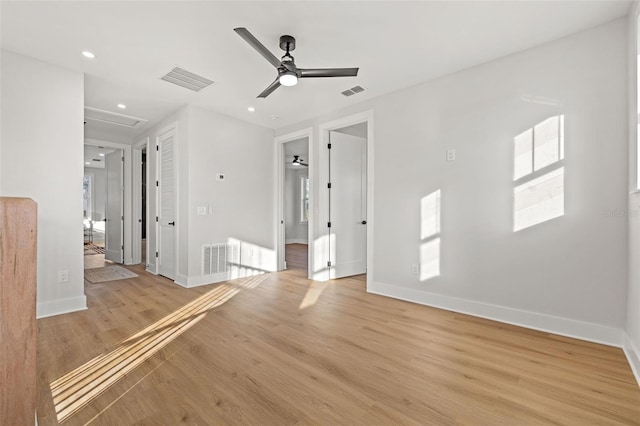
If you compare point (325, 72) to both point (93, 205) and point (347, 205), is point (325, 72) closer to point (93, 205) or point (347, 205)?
point (347, 205)

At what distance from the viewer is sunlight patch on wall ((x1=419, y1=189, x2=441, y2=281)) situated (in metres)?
3.47

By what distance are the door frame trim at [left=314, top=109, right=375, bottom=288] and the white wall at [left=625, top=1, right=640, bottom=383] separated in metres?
2.46

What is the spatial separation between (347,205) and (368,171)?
1.03 m

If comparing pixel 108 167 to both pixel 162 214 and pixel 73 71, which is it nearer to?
pixel 162 214

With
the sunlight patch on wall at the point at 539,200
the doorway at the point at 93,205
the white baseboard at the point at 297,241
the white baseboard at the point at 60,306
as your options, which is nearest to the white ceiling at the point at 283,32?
the sunlight patch on wall at the point at 539,200

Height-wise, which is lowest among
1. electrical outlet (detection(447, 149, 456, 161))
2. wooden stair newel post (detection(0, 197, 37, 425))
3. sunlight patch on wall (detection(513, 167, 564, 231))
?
wooden stair newel post (detection(0, 197, 37, 425))

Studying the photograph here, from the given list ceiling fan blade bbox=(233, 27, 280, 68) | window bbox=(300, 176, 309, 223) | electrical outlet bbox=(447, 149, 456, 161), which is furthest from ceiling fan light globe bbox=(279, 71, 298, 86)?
window bbox=(300, 176, 309, 223)

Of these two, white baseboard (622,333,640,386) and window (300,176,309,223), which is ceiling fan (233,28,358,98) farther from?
window (300,176,309,223)

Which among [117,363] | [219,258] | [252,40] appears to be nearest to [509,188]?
[252,40]

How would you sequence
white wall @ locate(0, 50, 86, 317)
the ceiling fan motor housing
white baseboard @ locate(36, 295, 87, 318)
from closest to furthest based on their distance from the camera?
the ceiling fan motor housing < white wall @ locate(0, 50, 86, 317) < white baseboard @ locate(36, 295, 87, 318)

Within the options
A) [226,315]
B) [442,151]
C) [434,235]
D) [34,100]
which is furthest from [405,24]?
[34,100]

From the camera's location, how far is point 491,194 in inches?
121

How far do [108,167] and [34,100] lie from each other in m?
4.18

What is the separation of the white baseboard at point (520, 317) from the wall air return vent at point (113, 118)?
4929 millimetres
